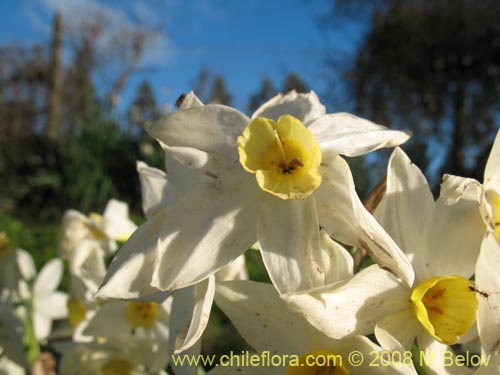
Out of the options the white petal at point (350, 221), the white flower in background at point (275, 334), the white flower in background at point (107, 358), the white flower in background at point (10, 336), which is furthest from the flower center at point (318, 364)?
the white flower in background at point (10, 336)

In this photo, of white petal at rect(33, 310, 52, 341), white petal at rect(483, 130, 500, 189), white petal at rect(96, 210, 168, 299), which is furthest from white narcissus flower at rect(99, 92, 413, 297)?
white petal at rect(33, 310, 52, 341)

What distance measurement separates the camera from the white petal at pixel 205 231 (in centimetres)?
40

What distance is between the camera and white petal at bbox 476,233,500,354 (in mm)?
389

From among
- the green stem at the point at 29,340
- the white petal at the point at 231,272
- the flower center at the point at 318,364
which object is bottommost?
the green stem at the point at 29,340

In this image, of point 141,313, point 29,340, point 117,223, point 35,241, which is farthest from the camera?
point 35,241

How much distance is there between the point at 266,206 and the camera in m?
0.44

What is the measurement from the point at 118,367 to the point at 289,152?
0.43m

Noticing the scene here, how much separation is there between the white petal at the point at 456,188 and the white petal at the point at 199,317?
201 mm

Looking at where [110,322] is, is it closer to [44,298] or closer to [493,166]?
[44,298]

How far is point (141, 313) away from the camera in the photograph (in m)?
0.67

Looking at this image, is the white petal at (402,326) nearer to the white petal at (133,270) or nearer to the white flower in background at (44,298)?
the white petal at (133,270)

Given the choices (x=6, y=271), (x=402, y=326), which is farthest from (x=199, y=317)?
(x=6, y=271)

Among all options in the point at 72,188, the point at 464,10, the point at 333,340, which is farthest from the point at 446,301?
the point at 464,10

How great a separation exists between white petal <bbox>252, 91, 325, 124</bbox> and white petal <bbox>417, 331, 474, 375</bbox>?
0.71 ft
